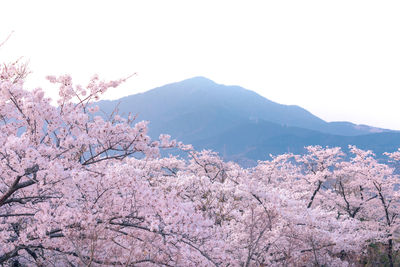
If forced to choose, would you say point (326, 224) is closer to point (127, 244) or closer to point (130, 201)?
point (127, 244)

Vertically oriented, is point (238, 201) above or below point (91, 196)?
below

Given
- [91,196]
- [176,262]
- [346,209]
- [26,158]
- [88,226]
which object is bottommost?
[346,209]

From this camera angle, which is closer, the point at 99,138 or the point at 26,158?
the point at 26,158

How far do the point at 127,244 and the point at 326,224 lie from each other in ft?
20.8

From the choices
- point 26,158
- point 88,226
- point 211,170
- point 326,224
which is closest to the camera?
point 26,158

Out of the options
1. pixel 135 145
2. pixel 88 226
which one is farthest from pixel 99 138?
pixel 88 226

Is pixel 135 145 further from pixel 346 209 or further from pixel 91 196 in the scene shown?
pixel 346 209

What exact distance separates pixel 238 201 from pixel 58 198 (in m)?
7.44

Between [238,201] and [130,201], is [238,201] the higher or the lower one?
the lower one

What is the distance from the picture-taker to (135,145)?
5.99 m

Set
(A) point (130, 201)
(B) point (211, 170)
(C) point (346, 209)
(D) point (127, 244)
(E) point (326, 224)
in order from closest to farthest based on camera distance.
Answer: (A) point (130, 201), (D) point (127, 244), (E) point (326, 224), (C) point (346, 209), (B) point (211, 170)

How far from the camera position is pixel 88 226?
5.41 metres

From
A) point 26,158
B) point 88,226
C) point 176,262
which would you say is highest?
point 26,158

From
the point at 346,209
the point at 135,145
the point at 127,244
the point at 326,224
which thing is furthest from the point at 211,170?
the point at 135,145
